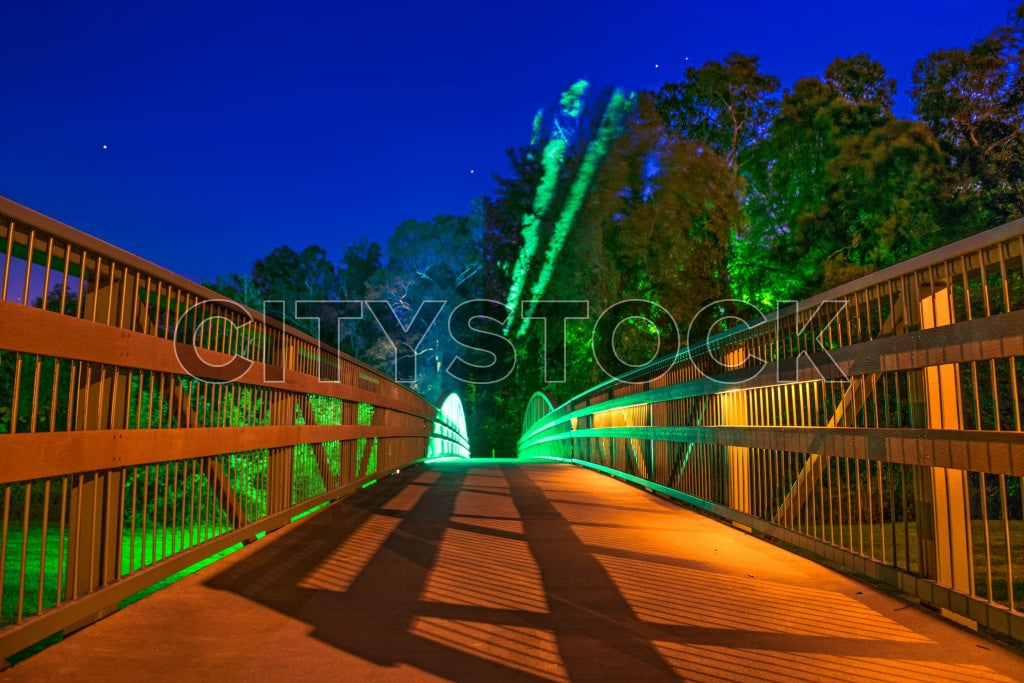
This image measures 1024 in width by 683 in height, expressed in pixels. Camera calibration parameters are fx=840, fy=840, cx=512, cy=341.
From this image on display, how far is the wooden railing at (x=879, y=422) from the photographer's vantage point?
3.66 metres

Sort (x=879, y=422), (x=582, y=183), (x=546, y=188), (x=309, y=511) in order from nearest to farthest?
(x=879, y=422), (x=309, y=511), (x=582, y=183), (x=546, y=188)

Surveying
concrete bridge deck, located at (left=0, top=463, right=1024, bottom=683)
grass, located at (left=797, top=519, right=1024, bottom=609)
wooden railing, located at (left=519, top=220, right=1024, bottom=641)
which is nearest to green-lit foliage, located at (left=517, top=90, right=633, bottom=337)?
wooden railing, located at (left=519, top=220, right=1024, bottom=641)

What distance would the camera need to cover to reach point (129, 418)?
4.23 meters

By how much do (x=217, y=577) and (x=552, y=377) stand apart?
35207 mm

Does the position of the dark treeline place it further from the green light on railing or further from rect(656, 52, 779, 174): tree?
the green light on railing

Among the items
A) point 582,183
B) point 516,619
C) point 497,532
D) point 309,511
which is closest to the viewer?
point 516,619

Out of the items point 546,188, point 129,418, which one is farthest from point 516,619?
point 546,188

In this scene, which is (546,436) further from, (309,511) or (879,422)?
(879,422)

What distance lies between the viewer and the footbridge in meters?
3.39

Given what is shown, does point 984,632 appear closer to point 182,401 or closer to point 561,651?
point 561,651

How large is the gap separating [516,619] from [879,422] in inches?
129

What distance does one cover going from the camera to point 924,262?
4.20 metres

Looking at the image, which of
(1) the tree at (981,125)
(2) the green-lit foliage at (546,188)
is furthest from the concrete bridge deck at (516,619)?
(2) the green-lit foliage at (546,188)

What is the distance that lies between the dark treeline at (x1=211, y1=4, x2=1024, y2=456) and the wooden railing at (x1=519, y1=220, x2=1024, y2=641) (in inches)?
411
